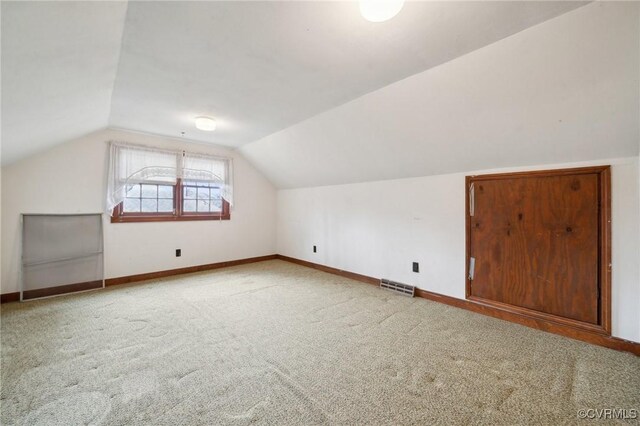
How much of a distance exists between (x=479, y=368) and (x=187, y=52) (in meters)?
3.06

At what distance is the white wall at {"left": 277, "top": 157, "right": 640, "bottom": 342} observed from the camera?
2072 millimetres

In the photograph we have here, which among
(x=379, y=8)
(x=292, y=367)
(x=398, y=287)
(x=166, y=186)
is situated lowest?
(x=292, y=367)

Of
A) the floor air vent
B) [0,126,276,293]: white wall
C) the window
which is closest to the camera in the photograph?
[0,126,276,293]: white wall

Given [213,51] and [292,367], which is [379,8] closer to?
[213,51]

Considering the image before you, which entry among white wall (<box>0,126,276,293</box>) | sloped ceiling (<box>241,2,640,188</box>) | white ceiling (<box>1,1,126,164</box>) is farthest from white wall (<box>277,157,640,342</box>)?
white ceiling (<box>1,1,126,164</box>)

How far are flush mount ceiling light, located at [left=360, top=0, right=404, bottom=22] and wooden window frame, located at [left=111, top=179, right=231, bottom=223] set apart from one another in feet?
13.1

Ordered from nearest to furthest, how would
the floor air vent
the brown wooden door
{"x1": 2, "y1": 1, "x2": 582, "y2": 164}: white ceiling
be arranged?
{"x1": 2, "y1": 1, "x2": 582, "y2": 164}: white ceiling
the brown wooden door
the floor air vent

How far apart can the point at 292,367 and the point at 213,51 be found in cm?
232

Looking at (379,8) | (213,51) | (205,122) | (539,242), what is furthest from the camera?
(205,122)

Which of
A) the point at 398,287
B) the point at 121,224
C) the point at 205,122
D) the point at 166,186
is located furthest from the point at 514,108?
the point at 121,224

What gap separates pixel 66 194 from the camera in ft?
11.2

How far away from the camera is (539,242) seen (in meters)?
2.51

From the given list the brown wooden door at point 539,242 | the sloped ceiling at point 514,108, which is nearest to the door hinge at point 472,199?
the brown wooden door at point 539,242

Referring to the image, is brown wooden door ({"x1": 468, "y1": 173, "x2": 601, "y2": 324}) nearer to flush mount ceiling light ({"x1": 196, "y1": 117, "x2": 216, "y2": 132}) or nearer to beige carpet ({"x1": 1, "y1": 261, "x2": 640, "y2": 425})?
beige carpet ({"x1": 1, "y1": 261, "x2": 640, "y2": 425})
